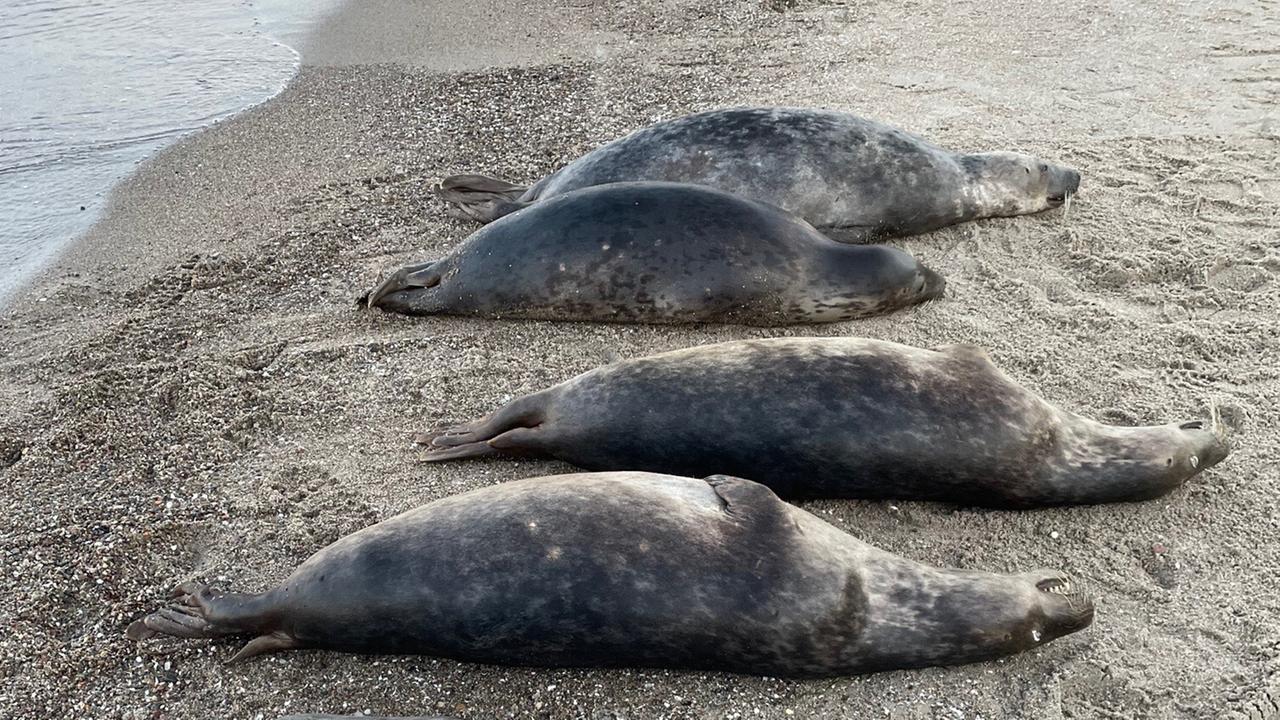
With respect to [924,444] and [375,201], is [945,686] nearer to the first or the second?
[924,444]

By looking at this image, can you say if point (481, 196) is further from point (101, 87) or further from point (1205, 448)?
point (101, 87)

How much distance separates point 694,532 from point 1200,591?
157 cm

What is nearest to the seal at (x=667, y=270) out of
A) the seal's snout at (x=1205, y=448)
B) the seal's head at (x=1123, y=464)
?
the seal's head at (x=1123, y=464)

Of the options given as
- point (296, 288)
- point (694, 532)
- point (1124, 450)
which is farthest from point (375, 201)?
point (1124, 450)

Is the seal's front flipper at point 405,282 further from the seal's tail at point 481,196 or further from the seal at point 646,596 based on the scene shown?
the seal at point 646,596

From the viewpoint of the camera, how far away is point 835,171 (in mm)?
5316

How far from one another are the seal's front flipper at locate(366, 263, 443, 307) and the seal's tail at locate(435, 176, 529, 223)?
0.77 m

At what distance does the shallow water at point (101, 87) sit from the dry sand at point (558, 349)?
36cm

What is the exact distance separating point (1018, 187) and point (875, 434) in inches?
97.2

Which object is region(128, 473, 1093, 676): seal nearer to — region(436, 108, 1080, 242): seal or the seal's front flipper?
Result: the seal's front flipper

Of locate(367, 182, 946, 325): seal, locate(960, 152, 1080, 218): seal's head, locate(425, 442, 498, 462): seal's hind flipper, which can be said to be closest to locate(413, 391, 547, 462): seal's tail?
locate(425, 442, 498, 462): seal's hind flipper

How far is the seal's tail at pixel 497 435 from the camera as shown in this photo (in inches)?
155

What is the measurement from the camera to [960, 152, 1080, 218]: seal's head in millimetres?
5430

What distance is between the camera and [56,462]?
411 centimetres
